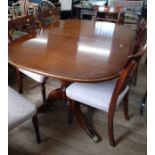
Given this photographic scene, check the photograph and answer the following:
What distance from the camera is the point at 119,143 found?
169 cm

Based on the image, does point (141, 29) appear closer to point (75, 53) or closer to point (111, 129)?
point (75, 53)

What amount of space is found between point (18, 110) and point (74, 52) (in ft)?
2.04

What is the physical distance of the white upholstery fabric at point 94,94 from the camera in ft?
4.83

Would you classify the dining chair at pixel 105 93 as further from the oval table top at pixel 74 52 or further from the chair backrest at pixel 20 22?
the chair backrest at pixel 20 22

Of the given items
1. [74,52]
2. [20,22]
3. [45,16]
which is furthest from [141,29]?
[20,22]

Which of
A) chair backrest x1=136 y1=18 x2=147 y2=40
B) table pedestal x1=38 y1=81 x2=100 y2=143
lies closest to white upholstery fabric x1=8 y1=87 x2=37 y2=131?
table pedestal x1=38 y1=81 x2=100 y2=143

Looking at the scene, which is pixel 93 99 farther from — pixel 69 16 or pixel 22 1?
pixel 69 16

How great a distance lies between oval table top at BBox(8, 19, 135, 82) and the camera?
129 cm

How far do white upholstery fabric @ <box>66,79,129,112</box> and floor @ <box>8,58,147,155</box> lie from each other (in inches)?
15.1

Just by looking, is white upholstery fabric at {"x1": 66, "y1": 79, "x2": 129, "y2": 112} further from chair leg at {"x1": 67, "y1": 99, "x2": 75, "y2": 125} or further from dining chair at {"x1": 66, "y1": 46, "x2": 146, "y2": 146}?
chair leg at {"x1": 67, "y1": 99, "x2": 75, "y2": 125}

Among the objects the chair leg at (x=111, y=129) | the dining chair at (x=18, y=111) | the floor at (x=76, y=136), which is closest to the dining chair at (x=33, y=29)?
the floor at (x=76, y=136)

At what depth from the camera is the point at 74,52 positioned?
1.56 metres

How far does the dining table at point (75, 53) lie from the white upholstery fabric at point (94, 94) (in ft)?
0.57
